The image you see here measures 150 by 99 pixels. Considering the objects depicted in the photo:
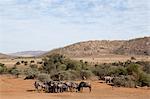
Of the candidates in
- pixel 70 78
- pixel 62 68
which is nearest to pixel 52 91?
pixel 70 78

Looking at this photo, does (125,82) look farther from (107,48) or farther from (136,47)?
(107,48)

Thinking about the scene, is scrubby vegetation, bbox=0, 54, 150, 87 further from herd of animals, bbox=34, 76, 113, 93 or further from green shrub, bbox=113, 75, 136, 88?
herd of animals, bbox=34, 76, 113, 93

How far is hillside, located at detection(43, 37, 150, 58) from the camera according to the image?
5069 inches

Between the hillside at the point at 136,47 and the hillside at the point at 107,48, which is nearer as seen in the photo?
the hillside at the point at 136,47

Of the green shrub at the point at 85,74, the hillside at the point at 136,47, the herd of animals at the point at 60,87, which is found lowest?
the herd of animals at the point at 60,87

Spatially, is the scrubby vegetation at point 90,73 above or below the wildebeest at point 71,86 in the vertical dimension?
above

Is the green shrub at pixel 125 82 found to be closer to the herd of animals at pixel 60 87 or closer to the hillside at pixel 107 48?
the herd of animals at pixel 60 87

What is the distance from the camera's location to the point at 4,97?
77.4 ft

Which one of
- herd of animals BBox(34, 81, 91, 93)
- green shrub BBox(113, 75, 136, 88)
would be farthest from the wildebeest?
green shrub BBox(113, 75, 136, 88)

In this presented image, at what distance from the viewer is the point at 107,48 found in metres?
145

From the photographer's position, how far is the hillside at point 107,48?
128750 mm

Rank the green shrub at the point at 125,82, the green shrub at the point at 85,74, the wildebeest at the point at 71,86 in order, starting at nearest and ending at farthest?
the wildebeest at the point at 71,86, the green shrub at the point at 125,82, the green shrub at the point at 85,74

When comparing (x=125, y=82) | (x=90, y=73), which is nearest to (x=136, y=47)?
(x=90, y=73)

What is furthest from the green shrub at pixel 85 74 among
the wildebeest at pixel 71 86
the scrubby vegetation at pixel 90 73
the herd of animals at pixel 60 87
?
the wildebeest at pixel 71 86
